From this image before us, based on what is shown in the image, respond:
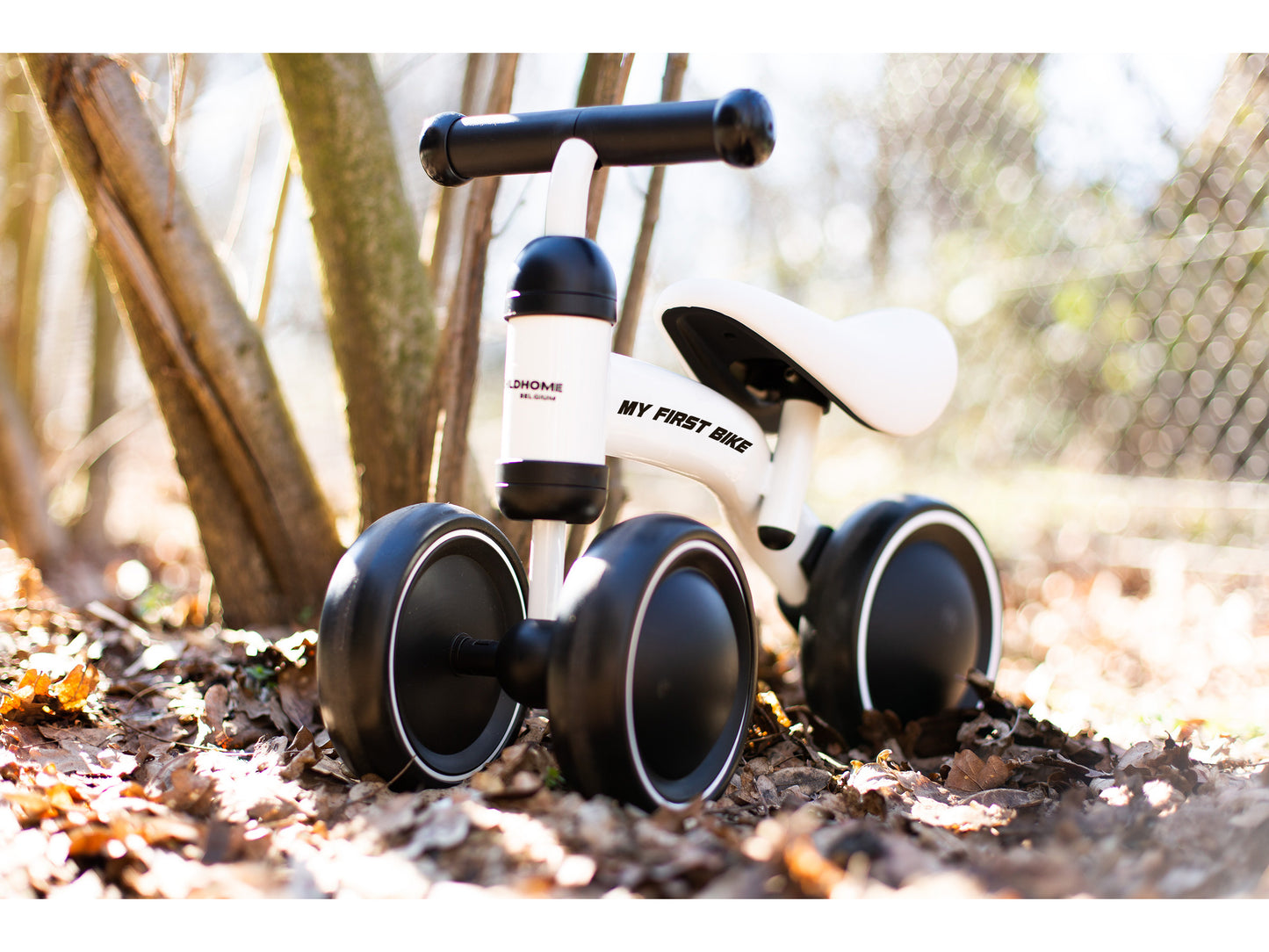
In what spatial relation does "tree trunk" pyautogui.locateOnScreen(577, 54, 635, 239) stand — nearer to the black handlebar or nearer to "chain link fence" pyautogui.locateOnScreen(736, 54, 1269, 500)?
the black handlebar

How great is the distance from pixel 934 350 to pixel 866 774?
3.49 ft

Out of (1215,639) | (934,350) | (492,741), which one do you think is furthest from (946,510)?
(1215,639)

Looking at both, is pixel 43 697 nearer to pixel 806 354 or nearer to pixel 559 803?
pixel 559 803

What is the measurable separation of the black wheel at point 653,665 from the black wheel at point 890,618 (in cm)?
49

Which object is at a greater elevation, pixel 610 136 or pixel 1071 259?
pixel 1071 259

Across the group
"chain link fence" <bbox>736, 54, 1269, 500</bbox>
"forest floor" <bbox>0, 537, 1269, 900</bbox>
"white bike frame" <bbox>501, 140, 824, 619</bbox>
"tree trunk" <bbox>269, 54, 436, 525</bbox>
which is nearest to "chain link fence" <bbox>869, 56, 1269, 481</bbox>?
"chain link fence" <bbox>736, 54, 1269, 500</bbox>

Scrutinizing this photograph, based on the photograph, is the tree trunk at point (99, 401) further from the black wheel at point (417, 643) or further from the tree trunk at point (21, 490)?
the black wheel at point (417, 643)

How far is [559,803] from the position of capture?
145 cm

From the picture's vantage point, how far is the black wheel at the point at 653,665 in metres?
1.41

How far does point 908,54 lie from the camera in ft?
18.3

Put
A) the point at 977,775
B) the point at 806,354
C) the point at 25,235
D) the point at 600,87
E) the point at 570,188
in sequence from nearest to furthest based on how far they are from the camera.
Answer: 1. the point at 570,188
2. the point at 977,775
3. the point at 806,354
4. the point at 600,87
5. the point at 25,235

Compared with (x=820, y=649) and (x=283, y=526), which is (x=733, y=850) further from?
(x=283, y=526)

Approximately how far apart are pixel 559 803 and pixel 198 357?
1.82 m

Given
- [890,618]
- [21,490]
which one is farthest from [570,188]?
[21,490]
